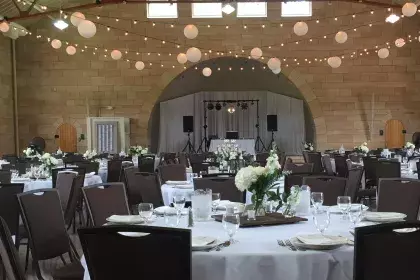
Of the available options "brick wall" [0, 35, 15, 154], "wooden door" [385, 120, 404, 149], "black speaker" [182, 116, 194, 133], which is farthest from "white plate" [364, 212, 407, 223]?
"black speaker" [182, 116, 194, 133]

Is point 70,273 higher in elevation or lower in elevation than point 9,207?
lower

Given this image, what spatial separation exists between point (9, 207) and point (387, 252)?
11.1 feet

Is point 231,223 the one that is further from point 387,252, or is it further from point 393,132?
point 393,132

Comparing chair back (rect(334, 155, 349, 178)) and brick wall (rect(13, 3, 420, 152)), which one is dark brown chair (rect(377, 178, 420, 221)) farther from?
brick wall (rect(13, 3, 420, 152))

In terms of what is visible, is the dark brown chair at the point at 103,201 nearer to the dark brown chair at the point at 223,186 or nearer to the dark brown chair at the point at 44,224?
the dark brown chair at the point at 44,224

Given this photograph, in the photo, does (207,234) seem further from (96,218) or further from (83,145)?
(83,145)

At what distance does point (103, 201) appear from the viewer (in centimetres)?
398

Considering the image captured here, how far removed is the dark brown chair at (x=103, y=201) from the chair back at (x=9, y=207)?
998 millimetres

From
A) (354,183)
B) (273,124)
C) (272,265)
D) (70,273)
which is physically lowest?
(70,273)

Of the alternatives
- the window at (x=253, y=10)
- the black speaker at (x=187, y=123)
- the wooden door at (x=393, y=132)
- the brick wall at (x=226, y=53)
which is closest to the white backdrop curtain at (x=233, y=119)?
the black speaker at (x=187, y=123)

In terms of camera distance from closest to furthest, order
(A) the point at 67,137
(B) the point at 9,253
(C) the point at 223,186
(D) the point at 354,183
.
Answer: (B) the point at 9,253 → (C) the point at 223,186 → (D) the point at 354,183 → (A) the point at 67,137

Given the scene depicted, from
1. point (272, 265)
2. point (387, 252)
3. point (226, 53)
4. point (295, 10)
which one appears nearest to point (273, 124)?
point (226, 53)

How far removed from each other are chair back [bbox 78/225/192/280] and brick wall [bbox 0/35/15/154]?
1444cm

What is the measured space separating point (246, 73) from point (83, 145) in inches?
272
